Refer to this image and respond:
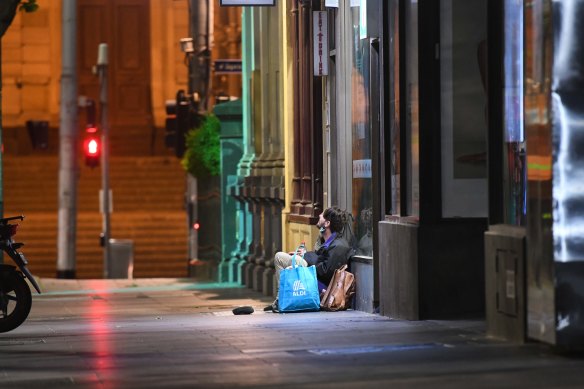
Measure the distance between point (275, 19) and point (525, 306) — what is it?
44.9 feet

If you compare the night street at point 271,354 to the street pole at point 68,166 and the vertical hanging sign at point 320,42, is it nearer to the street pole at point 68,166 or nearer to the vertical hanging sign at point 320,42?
the vertical hanging sign at point 320,42

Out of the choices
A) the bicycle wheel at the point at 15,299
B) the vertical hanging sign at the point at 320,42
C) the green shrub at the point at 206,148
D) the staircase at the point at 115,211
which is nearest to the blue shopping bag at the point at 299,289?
the bicycle wheel at the point at 15,299

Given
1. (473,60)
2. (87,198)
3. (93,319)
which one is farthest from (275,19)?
(87,198)

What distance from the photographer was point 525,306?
1309 cm

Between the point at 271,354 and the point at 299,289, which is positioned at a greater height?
the point at 299,289

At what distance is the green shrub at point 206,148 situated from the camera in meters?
32.3

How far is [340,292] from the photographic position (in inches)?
734

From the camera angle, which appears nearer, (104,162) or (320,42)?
(320,42)

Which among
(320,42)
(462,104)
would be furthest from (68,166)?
(462,104)

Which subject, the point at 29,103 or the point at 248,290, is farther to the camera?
the point at 29,103

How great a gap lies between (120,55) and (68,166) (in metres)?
14.4

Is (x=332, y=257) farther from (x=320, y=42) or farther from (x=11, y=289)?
(x=11, y=289)

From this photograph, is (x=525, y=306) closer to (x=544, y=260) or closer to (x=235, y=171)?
(x=544, y=260)

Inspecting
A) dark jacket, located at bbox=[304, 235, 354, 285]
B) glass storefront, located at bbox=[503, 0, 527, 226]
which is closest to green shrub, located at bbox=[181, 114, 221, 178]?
dark jacket, located at bbox=[304, 235, 354, 285]
